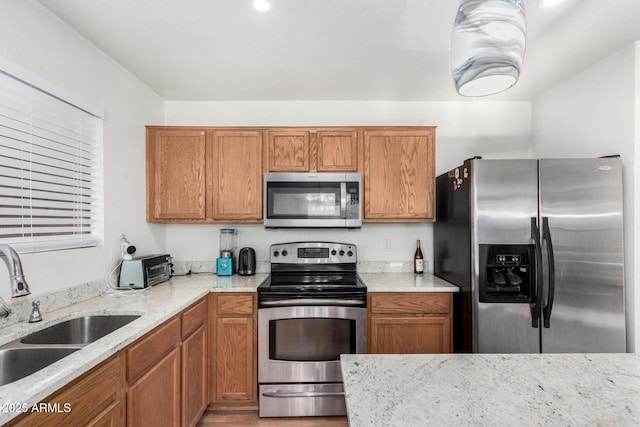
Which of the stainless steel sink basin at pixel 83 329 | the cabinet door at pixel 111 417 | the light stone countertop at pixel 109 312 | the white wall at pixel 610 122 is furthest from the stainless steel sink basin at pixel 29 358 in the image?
the white wall at pixel 610 122

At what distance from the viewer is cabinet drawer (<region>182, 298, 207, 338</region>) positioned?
1.87 meters

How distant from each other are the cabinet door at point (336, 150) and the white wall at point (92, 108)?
1.45 m

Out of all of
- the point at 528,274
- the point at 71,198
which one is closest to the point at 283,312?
the point at 71,198

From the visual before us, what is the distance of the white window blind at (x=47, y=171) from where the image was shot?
143 centimetres

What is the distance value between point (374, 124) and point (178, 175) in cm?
180

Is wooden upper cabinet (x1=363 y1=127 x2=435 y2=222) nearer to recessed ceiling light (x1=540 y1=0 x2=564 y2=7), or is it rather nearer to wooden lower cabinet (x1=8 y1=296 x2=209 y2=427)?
recessed ceiling light (x1=540 y1=0 x2=564 y2=7)

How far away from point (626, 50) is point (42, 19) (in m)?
3.43

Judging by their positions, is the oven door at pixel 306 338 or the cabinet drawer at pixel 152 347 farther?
the oven door at pixel 306 338

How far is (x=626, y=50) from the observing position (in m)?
1.98

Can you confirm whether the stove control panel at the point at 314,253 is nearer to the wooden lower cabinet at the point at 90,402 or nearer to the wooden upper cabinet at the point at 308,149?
the wooden upper cabinet at the point at 308,149

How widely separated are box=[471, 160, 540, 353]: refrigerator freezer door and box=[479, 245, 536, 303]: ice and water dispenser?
30 mm

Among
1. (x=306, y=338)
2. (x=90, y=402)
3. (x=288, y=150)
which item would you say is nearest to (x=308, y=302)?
(x=306, y=338)

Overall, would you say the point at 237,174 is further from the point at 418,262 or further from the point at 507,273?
the point at 507,273

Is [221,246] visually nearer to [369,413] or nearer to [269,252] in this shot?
[269,252]
